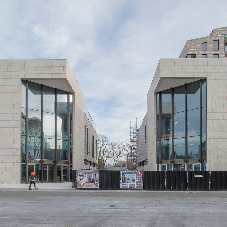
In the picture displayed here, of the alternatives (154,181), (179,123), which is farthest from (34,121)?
(179,123)

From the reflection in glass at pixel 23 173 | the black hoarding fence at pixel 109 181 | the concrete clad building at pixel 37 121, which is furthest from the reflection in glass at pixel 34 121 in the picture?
the black hoarding fence at pixel 109 181

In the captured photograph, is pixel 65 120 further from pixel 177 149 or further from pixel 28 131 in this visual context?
pixel 177 149

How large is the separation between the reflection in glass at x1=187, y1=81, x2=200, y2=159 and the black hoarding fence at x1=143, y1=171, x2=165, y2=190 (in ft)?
26.7

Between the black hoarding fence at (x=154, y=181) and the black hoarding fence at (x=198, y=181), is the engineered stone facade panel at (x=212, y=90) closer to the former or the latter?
the black hoarding fence at (x=198, y=181)

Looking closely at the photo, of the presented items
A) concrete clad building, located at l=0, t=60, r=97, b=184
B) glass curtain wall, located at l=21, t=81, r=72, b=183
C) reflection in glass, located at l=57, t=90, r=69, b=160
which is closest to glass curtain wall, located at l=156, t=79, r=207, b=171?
concrete clad building, located at l=0, t=60, r=97, b=184

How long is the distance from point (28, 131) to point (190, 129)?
17.6 meters

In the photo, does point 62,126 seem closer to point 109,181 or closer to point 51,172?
point 51,172

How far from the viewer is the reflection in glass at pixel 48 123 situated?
1212 inches

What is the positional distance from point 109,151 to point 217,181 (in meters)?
61.4

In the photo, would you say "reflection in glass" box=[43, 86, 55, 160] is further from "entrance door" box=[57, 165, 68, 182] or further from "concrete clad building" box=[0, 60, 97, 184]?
"entrance door" box=[57, 165, 68, 182]

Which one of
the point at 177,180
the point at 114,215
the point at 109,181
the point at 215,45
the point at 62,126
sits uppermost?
the point at 215,45

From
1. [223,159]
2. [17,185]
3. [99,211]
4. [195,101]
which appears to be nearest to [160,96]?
[195,101]

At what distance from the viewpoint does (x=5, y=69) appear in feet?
90.7

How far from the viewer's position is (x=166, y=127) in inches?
1287
